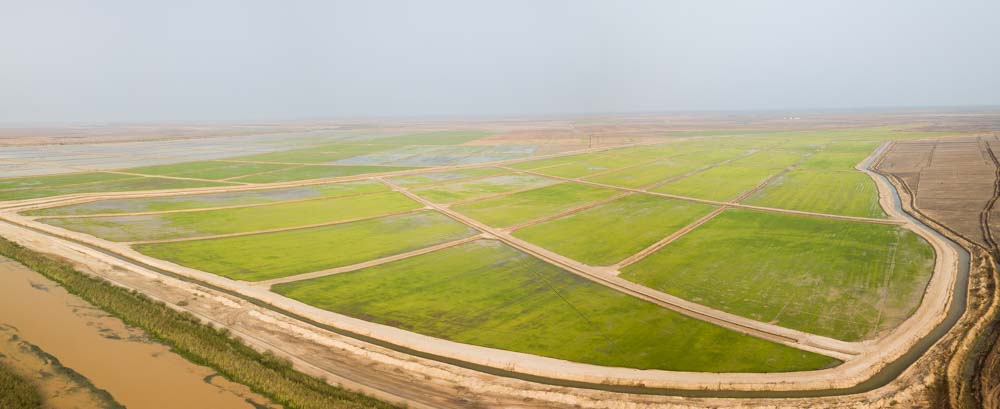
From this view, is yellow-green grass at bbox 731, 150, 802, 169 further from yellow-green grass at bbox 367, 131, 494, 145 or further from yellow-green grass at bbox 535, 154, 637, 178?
yellow-green grass at bbox 367, 131, 494, 145

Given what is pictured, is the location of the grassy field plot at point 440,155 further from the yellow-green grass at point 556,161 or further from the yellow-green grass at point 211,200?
the yellow-green grass at point 211,200

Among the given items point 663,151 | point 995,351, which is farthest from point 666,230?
point 663,151

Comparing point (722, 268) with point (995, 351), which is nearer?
point (995, 351)

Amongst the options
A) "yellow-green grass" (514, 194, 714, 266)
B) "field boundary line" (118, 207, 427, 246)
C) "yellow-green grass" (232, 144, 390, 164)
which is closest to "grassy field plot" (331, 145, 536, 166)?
"yellow-green grass" (232, 144, 390, 164)

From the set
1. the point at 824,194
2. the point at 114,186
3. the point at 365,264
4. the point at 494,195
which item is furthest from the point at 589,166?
the point at 114,186

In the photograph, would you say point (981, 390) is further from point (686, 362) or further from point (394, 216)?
point (394, 216)

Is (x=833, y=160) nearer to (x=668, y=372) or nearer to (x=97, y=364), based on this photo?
(x=668, y=372)
